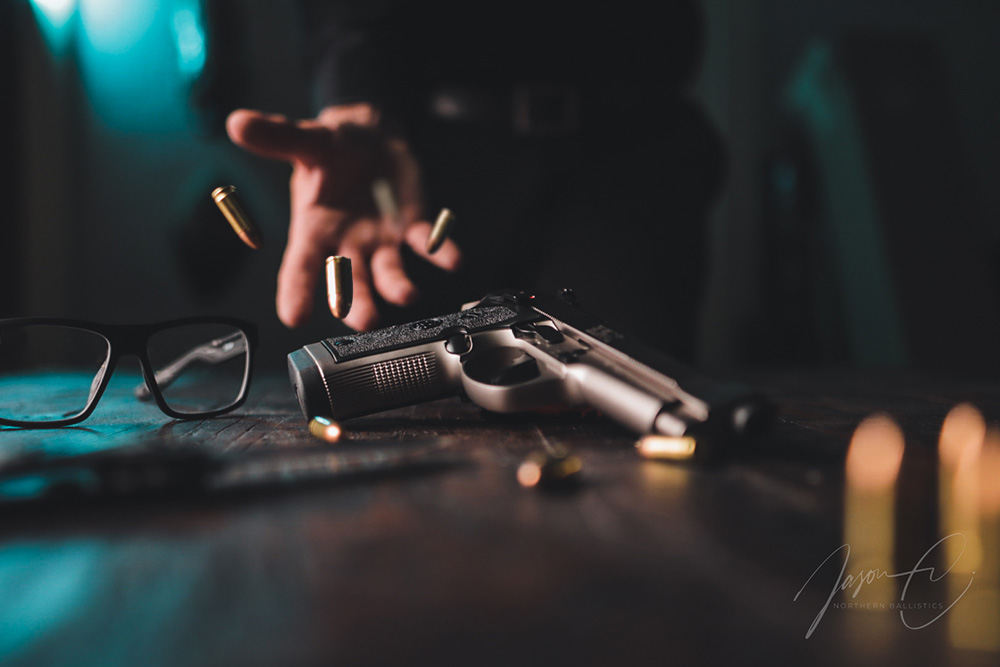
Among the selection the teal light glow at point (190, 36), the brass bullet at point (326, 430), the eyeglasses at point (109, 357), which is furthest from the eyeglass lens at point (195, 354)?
the teal light glow at point (190, 36)

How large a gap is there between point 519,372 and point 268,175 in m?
2.08

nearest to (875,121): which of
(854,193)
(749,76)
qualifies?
(854,193)

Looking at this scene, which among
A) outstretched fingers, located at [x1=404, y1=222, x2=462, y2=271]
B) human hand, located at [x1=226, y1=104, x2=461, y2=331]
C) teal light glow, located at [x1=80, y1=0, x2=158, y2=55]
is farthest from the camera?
teal light glow, located at [x1=80, y1=0, x2=158, y2=55]

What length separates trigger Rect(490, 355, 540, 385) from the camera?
53cm

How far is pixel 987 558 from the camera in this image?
0.86ft

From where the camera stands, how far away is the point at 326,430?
0.46 metres

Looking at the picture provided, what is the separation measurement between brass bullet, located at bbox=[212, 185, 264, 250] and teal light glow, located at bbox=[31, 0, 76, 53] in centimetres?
193

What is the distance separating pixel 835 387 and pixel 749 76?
7.39ft

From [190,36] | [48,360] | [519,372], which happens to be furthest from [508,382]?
[190,36]

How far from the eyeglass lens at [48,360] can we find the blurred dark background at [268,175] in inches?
54.9

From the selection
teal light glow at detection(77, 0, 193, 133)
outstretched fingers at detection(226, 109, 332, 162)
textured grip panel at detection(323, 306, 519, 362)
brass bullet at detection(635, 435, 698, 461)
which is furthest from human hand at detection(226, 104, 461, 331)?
teal light glow at detection(77, 0, 193, 133)

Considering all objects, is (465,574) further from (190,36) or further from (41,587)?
(190,36)

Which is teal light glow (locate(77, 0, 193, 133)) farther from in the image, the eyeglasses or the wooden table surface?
the wooden table surface

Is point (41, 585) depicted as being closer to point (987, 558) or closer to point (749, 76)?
point (987, 558)
